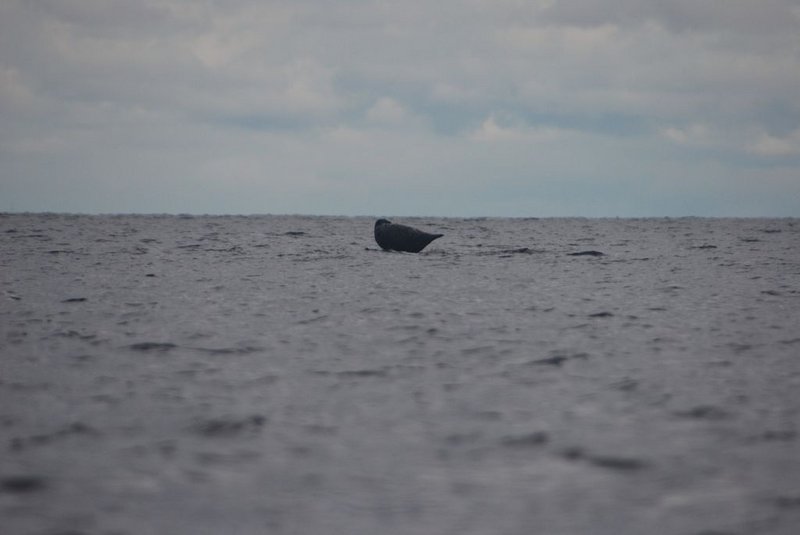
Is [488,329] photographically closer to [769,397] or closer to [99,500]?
[769,397]

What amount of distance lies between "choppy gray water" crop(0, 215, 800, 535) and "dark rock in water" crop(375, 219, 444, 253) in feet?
34.2

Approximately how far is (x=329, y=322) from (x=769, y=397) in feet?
18.7

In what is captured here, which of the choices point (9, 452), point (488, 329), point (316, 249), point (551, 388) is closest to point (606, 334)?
point (488, 329)

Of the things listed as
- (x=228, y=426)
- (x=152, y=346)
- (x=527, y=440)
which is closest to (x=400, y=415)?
(x=527, y=440)

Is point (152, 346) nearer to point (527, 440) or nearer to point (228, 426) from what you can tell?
point (228, 426)

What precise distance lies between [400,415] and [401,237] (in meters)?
Answer: 18.2

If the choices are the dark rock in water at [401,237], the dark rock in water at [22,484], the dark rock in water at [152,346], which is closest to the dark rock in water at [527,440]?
the dark rock in water at [22,484]

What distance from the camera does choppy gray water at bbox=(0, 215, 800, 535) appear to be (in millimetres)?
3809

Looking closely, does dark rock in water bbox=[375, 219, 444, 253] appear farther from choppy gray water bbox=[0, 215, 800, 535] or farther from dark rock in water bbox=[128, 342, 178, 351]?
dark rock in water bbox=[128, 342, 178, 351]

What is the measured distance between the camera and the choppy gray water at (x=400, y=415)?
3.81m

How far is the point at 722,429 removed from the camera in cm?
520

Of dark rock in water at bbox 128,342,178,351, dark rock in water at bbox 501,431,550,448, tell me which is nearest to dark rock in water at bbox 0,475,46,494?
dark rock in water at bbox 501,431,550,448

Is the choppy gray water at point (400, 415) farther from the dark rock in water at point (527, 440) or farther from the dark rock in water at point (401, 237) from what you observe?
the dark rock in water at point (401, 237)

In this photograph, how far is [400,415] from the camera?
5.59 metres
